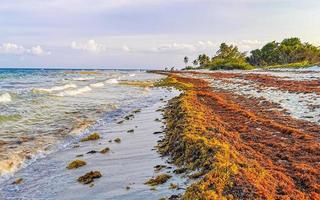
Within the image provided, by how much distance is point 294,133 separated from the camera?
40.9ft

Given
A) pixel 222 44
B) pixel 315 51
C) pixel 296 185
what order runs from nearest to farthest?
pixel 296 185
pixel 315 51
pixel 222 44

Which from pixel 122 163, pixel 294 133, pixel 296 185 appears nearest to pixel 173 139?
pixel 122 163

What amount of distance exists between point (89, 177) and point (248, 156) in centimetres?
394

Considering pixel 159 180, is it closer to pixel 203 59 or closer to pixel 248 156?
pixel 248 156

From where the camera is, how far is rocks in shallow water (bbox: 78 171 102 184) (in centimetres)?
898

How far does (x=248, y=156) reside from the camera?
941cm

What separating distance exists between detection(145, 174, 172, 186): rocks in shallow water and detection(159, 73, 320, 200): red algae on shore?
72 cm

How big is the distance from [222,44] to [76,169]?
491 ft

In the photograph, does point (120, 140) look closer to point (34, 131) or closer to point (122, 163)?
point (122, 163)

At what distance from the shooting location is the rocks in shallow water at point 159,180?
816 cm

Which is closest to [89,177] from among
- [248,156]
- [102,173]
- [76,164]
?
[102,173]

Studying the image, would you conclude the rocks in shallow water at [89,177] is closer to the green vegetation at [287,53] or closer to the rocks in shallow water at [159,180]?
the rocks in shallow water at [159,180]

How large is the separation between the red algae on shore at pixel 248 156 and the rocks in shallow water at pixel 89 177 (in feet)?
6.70

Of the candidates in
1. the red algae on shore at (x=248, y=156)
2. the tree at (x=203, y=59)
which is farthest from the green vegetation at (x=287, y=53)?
the red algae on shore at (x=248, y=156)
